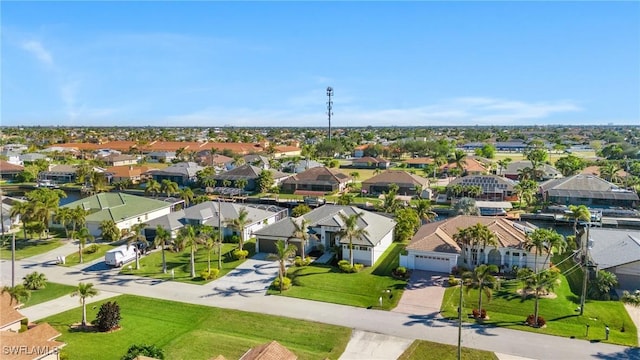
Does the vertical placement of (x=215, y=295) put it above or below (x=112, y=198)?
below

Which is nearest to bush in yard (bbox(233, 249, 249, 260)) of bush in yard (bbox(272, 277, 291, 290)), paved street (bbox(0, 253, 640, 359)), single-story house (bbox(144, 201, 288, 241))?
paved street (bbox(0, 253, 640, 359))

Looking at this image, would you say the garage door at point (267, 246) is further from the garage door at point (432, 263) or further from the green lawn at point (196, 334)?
the garage door at point (432, 263)

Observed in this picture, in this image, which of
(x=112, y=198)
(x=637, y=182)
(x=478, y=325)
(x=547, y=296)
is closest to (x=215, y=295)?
(x=478, y=325)

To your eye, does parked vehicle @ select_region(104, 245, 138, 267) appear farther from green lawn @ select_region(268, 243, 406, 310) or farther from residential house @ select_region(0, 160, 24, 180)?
residential house @ select_region(0, 160, 24, 180)

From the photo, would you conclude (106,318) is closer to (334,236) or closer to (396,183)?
(334,236)

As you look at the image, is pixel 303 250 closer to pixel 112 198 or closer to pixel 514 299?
pixel 514 299

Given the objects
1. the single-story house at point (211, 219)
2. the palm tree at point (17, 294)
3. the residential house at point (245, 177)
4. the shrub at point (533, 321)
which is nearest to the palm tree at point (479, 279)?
the shrub at point (533, 321)
